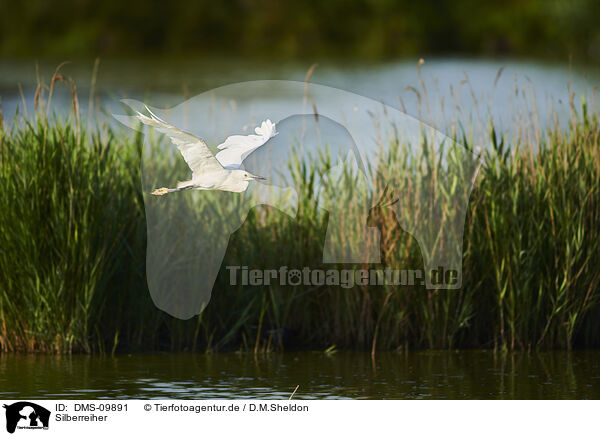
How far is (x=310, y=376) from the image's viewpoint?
7.46 meters

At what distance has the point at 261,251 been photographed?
8758 mm

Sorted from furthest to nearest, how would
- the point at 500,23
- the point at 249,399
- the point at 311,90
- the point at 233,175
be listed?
1. the point at 500,23
2. the point at 311,90
3. the point at 249,399
4. the point at 233,175

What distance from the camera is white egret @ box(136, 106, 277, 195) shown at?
567 cm

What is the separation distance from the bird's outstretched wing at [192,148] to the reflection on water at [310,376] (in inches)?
71.7

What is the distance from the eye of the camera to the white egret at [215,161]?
567 centimetres

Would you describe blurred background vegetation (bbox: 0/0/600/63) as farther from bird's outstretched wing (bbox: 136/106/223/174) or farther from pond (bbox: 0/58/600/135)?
bird's outstretched wing (bbox: 136/106/223/174)

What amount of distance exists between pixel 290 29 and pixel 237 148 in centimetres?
4606

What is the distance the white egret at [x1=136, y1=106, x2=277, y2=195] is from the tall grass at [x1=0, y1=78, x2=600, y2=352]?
2.53m

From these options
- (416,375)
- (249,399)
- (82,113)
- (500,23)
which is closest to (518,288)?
(416,375)

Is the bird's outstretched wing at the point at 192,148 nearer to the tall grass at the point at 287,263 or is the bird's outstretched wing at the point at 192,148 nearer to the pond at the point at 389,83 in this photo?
the pond at the point at 389,83

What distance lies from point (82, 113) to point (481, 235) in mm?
3932

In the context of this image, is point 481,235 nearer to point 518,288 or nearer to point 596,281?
point 518,288
